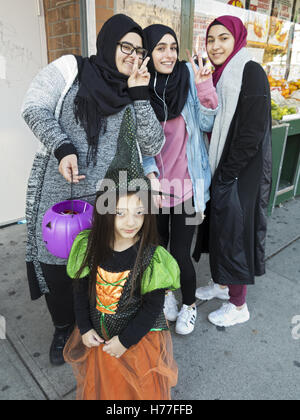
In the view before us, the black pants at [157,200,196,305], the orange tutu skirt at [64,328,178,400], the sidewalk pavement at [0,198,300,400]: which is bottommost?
the sidewalk pavement at [0,198,300,400]

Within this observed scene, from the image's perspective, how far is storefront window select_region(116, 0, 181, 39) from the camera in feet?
10.7

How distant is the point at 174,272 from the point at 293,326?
1283mm

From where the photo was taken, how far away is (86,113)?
1.60m

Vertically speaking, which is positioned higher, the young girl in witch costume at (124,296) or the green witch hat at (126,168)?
the green witch hat at (126,168)

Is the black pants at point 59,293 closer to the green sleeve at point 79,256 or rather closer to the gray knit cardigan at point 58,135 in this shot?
the gray knit cardigan at point 58,135

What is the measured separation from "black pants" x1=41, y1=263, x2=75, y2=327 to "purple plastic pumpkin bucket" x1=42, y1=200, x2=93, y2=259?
11.5 inches

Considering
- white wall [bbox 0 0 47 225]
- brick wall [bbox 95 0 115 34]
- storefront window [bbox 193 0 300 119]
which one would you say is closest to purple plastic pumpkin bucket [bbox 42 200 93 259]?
white wall [bbox 0 0 47 225]

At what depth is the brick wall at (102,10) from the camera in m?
3.02

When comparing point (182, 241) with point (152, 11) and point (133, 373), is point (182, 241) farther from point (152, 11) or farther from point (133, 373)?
point (152, 11)

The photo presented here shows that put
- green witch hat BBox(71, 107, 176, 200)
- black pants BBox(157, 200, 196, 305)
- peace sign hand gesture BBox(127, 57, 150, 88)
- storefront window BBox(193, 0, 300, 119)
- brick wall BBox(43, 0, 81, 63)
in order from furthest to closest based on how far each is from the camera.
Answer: storefront window BBox(193, 0, 300, 119) → brick wall BBox(43, 0, 81, 63) → black pants BBox(157, 200, 196, 305) → peace sign hand gesture BBox(127, 57, 150, 88) → green witch hat BBox(71, 107, 176, 200)

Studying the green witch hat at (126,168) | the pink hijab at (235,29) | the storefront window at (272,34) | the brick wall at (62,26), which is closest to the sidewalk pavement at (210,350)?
the green witch hat at (126,168)

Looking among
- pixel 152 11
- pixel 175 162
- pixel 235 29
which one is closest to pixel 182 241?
pixel 175 162

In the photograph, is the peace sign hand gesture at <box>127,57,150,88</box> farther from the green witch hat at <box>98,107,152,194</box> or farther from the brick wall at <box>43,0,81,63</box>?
the brick wall at <box>43,0,81,63</box>

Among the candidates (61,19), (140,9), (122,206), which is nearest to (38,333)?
(122,206)
